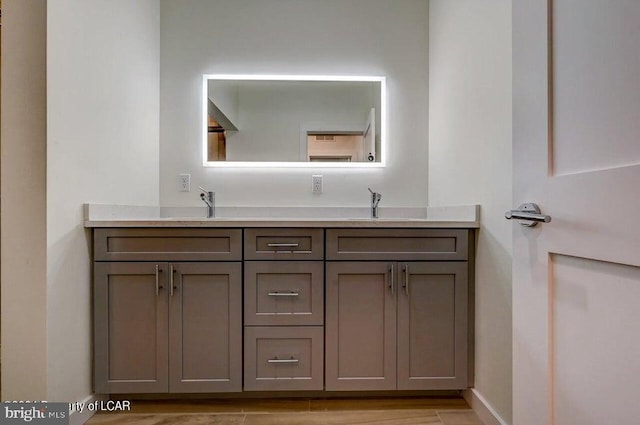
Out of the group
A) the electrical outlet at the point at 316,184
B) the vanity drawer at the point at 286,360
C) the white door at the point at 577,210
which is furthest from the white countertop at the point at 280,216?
the white door at the point at 577,210

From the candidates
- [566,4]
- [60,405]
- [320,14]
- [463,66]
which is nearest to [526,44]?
[566,4]

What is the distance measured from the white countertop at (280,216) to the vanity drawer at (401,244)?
1.3 inches

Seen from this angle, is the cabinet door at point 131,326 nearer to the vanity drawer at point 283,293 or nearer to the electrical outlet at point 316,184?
the vanity drawer at point 283,293

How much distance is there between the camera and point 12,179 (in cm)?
125

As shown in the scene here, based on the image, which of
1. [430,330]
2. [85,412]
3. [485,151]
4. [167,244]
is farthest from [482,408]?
[85,412]

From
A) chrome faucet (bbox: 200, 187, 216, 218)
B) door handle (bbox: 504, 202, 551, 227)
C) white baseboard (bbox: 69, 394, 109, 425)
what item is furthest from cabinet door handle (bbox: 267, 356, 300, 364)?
door handle (bbox: 504, 202, 551, 227)

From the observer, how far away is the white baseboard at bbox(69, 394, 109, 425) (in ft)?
4.54

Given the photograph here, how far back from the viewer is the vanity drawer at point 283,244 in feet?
5.06

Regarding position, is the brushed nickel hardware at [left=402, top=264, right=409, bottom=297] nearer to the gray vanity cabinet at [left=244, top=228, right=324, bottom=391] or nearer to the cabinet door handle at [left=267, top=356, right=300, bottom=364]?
the gray vanity cabinet at [left=244, top=228, right=324, bottom=391]

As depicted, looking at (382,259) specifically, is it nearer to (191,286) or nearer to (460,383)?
(460,383)

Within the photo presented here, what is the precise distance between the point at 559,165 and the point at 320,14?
1.93 metres

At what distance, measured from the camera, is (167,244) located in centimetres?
153

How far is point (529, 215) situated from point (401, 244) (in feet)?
2.76

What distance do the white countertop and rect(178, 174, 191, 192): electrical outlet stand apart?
0.42 feet
